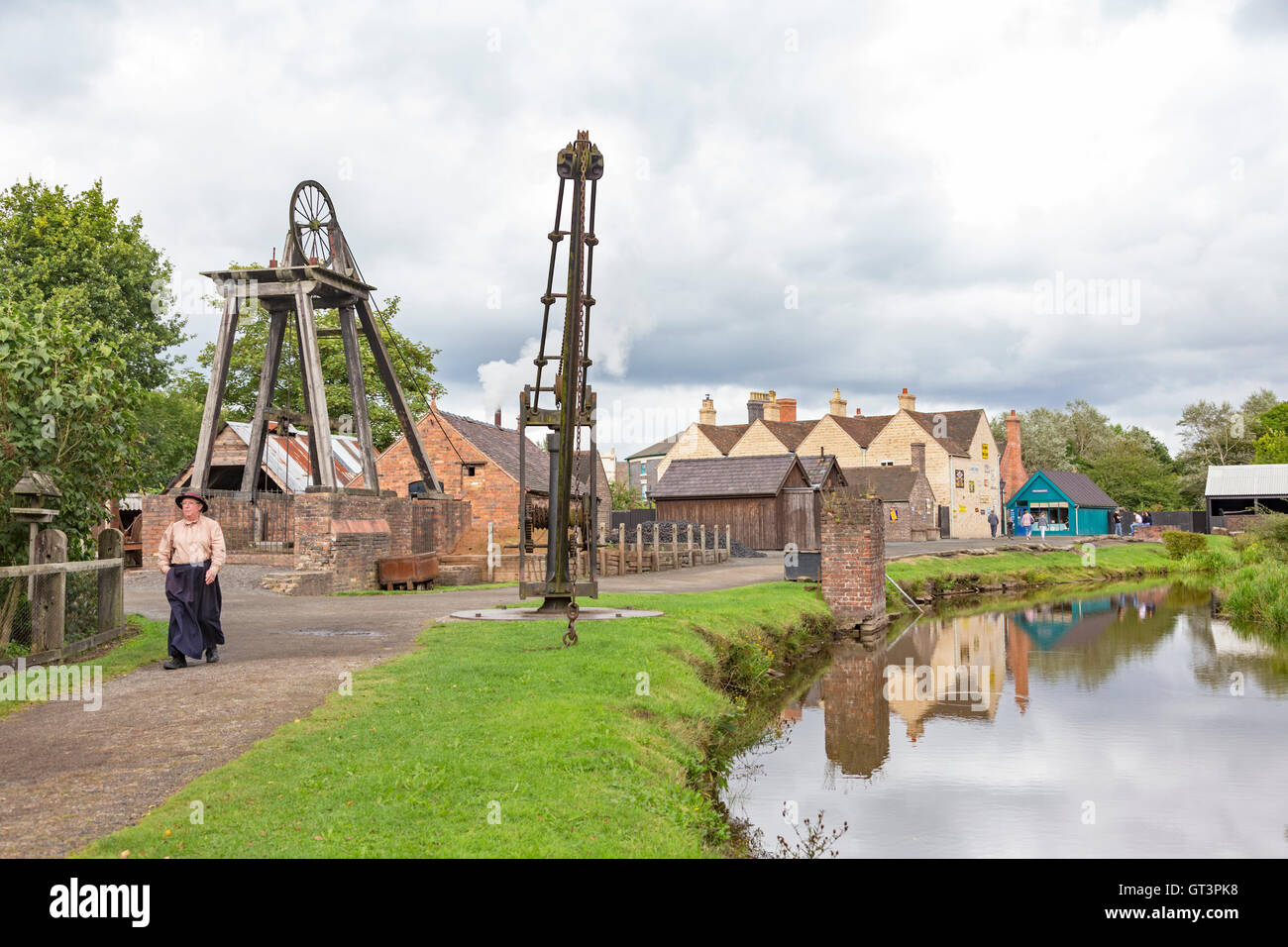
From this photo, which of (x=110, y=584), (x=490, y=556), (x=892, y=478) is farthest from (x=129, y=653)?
(x=892, y=478)

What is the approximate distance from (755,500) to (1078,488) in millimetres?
37635

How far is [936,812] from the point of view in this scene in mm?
9789

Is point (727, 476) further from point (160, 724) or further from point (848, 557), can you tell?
point (160, 724)

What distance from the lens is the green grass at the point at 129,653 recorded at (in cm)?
1079

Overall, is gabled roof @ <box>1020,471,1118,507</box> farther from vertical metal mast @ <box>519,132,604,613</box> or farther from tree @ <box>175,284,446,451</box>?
vertical metal mast @ <box>519,132,604,613</box>

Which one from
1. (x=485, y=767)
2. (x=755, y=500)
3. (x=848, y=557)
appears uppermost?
(x=755, y=500)

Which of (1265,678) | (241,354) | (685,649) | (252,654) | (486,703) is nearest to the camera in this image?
(486,703)

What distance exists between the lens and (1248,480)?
203 ft

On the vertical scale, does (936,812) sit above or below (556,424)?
below

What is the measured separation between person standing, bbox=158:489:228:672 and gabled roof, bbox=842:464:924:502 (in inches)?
2042
